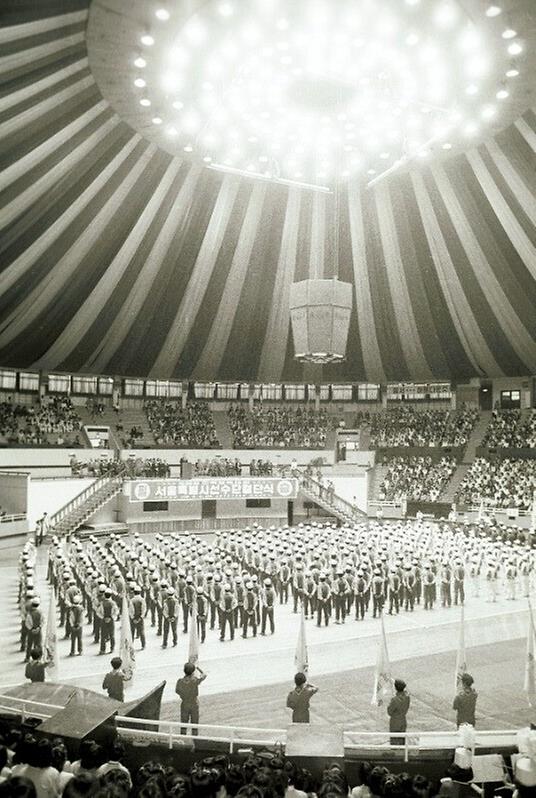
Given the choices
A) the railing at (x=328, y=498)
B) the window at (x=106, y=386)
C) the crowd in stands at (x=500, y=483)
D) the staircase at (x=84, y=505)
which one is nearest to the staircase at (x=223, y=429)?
the window at (x=106, y=386)

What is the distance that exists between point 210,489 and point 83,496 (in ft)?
18.6

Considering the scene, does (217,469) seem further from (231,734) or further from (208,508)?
(231,734)

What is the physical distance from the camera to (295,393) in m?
45.0

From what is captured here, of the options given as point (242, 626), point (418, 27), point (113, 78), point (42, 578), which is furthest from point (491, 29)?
point (42, 578)

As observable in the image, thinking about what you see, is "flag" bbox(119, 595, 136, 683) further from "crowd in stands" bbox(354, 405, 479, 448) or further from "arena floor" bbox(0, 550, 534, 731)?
"crowd in stands" bbox(354, 405, 479, 448)

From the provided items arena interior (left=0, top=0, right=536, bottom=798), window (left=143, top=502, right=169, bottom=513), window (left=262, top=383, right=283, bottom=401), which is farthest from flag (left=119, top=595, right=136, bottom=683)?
window (left=262, top=383, right=283, bottom=401)

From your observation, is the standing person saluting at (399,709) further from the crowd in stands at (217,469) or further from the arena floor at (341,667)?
the crowd in stands at (217,469)

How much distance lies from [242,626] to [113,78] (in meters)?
13.9

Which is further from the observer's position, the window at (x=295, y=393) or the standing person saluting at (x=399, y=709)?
the window at (x=295, y=393)

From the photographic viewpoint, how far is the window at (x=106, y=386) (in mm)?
40750

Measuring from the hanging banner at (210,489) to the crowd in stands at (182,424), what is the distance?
242 inches

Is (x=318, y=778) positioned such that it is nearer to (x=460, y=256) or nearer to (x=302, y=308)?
(x=302, y=308)

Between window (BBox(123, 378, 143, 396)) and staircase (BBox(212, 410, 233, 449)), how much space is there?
188 inches

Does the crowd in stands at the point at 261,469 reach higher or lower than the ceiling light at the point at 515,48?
lower
